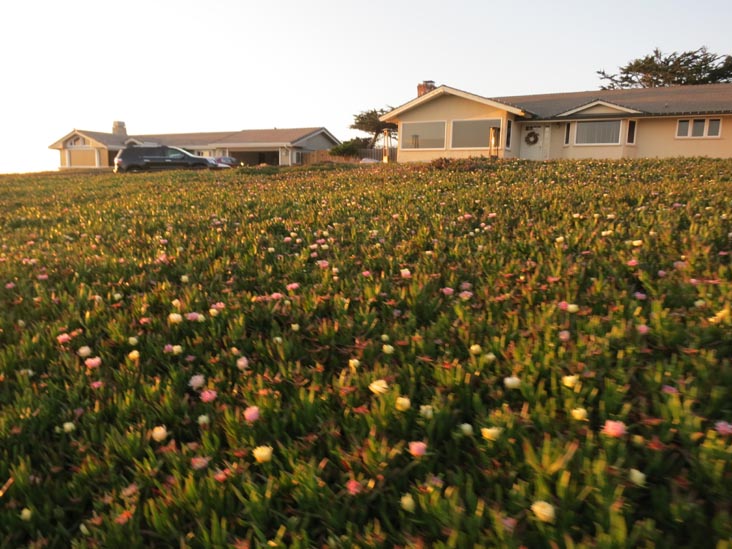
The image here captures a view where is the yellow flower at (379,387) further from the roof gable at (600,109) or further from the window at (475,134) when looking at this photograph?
the roof gable at (600,109)

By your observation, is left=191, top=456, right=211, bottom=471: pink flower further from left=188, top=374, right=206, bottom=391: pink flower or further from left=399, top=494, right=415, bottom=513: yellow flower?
left=399, top=494, right=415, bottom=513: yellow flower

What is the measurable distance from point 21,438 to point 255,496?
1235mm

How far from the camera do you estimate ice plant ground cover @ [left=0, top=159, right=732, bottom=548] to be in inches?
60.1

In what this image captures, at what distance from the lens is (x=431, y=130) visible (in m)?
26.8

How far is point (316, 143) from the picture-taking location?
47.9m

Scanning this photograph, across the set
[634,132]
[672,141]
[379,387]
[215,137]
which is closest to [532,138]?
[634,132]

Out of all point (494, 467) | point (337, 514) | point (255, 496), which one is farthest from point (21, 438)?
point (494, 467)

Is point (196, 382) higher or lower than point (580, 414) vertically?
lower

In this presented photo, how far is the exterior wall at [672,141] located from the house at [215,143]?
28121 mm

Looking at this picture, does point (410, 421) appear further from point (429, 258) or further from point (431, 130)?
point (431, 130)

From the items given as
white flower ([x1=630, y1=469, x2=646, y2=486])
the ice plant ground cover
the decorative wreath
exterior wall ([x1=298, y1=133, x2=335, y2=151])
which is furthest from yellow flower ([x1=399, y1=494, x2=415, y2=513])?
exterior wall ([x1=298, y1=133, x2=335, y2=151])

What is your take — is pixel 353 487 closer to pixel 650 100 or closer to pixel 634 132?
pixel 634 132

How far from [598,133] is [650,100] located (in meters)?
3.82

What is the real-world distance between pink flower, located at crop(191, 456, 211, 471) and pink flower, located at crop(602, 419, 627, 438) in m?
1.45
